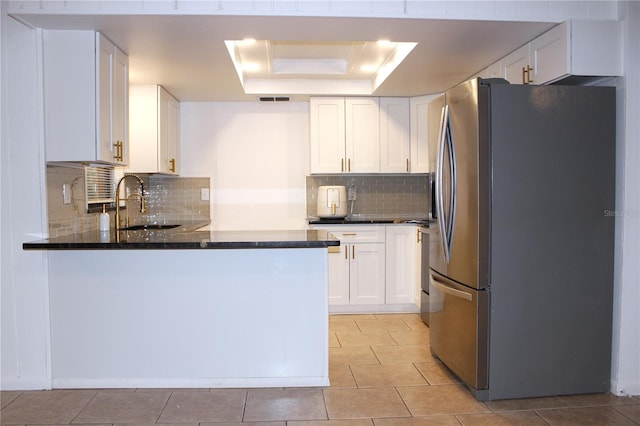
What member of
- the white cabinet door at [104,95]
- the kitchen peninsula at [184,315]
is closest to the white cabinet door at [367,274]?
the kitchen peninsula at [184,315]

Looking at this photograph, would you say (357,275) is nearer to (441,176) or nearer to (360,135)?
(360,135)

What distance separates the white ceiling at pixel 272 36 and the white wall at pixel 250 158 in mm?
1161

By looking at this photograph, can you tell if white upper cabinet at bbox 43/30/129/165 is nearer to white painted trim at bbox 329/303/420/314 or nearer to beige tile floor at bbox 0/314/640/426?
beige tile floor at bbox 0/314/640/426

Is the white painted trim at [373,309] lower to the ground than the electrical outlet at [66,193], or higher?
lower

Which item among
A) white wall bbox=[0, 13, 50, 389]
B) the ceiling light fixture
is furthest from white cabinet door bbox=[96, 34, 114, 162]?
the ceiling light fixture

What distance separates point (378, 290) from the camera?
15.2ft

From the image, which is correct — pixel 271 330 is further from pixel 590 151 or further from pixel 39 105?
pixel 590 151

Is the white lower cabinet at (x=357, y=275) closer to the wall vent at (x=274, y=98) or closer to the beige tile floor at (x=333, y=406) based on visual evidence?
the beige tile floor at (x=333, y=406)

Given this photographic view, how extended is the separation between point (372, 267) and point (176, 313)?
2231mm

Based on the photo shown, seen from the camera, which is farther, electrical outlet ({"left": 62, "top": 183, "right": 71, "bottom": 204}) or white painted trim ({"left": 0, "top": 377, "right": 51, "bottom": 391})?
electrical outlet ({"left": 62, "top": 183, "right": 71, "bottom": 204})

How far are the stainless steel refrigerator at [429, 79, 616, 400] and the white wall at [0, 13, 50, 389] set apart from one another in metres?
2.46

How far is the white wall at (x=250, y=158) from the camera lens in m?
5.08

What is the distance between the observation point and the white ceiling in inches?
106

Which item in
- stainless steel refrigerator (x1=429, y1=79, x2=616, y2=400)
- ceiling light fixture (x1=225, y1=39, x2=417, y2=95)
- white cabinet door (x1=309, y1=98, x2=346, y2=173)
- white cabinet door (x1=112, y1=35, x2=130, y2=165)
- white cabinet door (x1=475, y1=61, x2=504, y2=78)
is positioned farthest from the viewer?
white cabinet door (x1=309, y1=98, x2=346, y2=173)
